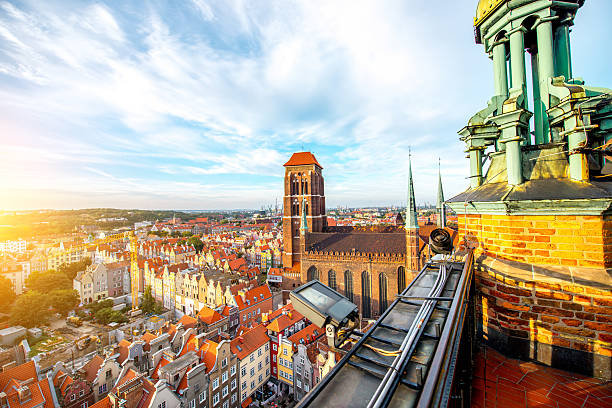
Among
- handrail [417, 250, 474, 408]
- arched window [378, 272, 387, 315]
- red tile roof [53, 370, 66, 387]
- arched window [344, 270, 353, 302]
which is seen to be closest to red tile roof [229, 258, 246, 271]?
arched window [344, 270, 353, 302]

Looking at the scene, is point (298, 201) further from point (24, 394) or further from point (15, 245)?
point (15, 245)

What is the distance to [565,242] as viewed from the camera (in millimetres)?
2660

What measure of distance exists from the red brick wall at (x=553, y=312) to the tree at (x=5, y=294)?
5209 cm

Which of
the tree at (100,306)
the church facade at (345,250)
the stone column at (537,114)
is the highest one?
the stone column at (537,114)

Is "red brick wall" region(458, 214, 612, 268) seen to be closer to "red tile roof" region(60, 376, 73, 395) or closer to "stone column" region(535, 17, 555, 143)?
"stone column" region(535, 17, 555, 143)

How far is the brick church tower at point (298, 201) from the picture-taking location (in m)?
32.3

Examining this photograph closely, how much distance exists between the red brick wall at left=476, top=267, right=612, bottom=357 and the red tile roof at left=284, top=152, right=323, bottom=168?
103ft

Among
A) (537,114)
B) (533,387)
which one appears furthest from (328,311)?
(537,114)

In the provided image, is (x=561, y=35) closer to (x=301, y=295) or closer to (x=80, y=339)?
(x=301, y=295)

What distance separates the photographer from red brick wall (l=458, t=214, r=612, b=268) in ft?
8.22

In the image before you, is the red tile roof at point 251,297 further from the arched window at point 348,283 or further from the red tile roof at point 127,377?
the red tile roof at point 127,377

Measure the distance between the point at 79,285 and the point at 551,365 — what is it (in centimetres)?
4849

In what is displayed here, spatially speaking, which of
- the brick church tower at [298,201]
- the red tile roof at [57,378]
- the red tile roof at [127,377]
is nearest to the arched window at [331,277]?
the brick church tower at [298,201]

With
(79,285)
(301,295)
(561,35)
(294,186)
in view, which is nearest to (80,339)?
(79,285)
